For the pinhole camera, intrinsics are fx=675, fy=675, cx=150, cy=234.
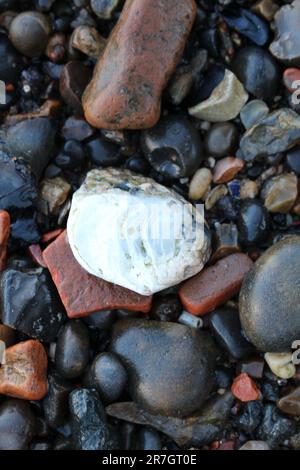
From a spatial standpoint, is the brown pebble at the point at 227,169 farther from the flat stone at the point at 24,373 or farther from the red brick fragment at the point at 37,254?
the flat stone at the point at 24,373

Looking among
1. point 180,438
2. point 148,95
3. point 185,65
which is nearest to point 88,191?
point 148,95

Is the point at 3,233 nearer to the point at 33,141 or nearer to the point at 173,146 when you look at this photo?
the point at 33,141

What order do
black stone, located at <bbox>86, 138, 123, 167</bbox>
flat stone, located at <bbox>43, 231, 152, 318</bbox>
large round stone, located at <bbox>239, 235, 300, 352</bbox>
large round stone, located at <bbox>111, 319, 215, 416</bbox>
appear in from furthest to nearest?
black stone, located at <bbox>86, 138, 123, 167</bbox> → flat stone, located at <bbox>43, 231, 152, 318</bbox> → large round stone, located at <bbox>111, 319, 215, 416</bbox> → large round stone, located at <bbox>239, 235, 300, 352</bbox>

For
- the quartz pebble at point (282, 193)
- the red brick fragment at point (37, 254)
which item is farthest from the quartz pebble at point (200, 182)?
the red brick fragment at point (37, 254)

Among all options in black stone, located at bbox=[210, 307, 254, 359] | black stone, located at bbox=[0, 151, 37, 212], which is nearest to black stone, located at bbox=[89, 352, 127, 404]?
black stone, located at bbox=[210, 307, 254, 359]

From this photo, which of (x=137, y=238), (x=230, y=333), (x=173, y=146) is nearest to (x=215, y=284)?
(x=230, y=333)

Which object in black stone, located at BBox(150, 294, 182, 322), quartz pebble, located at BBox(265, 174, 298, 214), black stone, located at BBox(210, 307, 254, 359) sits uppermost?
quartz pebble, located at BBox(265, 174, 298, 214)

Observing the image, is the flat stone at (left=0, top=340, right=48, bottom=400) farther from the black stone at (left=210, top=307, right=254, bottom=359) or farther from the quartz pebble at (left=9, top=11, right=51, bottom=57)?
the quartz pebble at (left=9, top=11, right=51, bottom=57)
